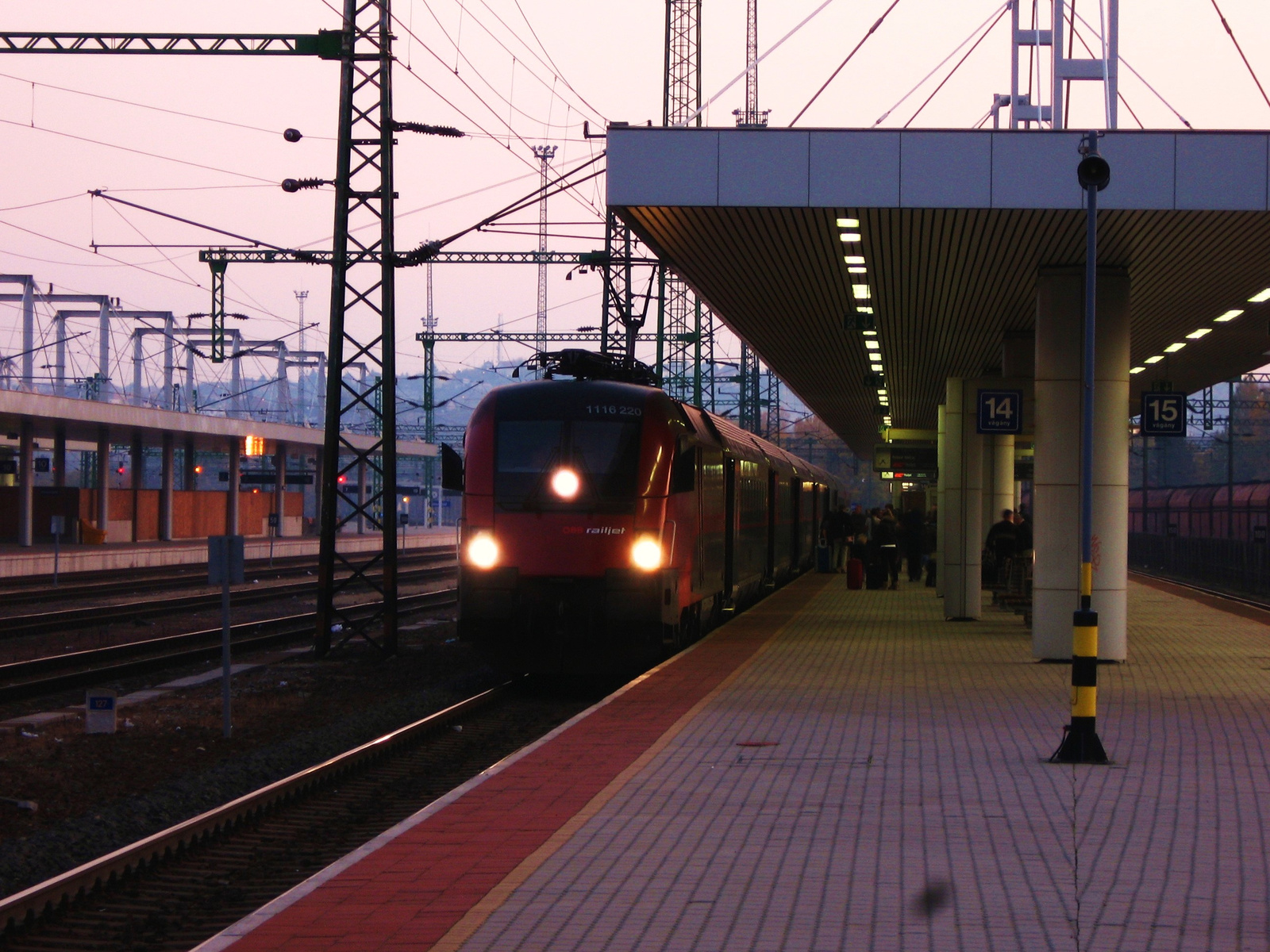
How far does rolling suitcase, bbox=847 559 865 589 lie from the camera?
30.2 metres

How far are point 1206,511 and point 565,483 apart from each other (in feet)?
117

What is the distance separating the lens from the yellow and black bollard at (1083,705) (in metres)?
9.45

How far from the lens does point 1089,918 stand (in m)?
5.72

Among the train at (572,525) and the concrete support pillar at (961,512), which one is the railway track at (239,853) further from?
the concrete support pillar at (961,512)

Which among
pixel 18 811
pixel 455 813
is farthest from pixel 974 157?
pixel 18 811

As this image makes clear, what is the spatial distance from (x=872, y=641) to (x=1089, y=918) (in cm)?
1310

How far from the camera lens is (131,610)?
26.4m

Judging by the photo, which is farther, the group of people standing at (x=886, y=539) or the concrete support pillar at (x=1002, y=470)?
the group of people standing at (x=886, y=539)

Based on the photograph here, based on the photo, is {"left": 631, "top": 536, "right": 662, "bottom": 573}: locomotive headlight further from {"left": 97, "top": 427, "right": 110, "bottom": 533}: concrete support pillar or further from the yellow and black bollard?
{"left": 97, "top": 427, "right": 110, "bottom": 533}: concrete support pillar

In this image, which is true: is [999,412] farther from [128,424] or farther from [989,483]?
[128,424]

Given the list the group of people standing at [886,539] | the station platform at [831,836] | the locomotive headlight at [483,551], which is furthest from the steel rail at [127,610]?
the station platform at [831,836]

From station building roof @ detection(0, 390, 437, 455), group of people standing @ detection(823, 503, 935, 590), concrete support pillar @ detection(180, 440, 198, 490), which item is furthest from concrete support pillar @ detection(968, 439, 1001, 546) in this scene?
concrete support pillar @ detection(180, 440, 198, 490)

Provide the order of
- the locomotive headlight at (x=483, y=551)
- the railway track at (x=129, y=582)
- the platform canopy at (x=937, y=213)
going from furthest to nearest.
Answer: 1. the railway track at (x=129, y=582)
2. the locomotive headlight at (x=483, y=551)
3. the platform canopy at (x=937, y=213)

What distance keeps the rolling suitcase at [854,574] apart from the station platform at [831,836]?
54.9 feet
